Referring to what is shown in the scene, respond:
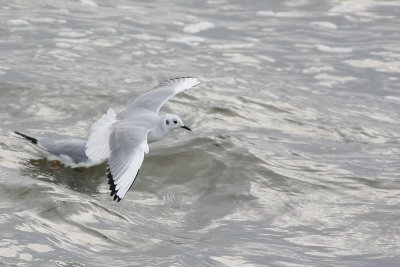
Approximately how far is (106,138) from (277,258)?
2.06m

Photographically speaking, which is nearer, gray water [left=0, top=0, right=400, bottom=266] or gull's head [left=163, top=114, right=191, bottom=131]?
gray water [left=0, top=0, right=400, bottom=266]

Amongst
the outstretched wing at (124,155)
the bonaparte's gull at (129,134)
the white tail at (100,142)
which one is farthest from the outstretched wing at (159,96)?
the outstretched wing at (124,155)

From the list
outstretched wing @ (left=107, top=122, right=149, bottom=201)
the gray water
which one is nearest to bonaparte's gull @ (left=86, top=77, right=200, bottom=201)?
outstretched wing @ (left=107, top=122, right=149, bottom=201)

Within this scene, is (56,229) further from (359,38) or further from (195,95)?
(359,38)

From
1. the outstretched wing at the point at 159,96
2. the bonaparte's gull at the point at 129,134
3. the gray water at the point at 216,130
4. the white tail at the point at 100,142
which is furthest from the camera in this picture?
the outstretched wing at the point at 159,96

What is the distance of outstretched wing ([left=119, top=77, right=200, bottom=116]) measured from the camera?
9.23m

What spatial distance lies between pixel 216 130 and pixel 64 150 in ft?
7.08

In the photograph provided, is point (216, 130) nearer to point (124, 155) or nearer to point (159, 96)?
point (159, 96)

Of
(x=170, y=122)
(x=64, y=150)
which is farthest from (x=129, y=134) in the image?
(x=64, y=150)

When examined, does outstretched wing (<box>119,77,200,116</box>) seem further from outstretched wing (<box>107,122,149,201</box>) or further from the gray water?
outstretched wing (<box>107,122,149,201</box>)

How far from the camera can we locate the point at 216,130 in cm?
1041

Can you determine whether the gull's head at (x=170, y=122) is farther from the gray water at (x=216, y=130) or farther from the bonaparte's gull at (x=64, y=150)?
the bonaparte's gull at (x=64, y=150)

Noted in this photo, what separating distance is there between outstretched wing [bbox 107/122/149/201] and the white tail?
0.24 feet

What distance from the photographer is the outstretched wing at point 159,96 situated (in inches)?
363
